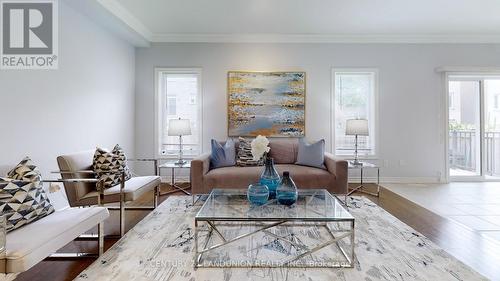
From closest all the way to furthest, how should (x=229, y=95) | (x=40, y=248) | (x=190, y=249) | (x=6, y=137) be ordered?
(x=40, y=248) < (x=190, y=249) < (x=6, y=137) < (x=229, y=95)

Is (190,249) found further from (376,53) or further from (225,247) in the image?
(376,53)

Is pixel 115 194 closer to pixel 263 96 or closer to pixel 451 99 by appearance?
pixel 263 96

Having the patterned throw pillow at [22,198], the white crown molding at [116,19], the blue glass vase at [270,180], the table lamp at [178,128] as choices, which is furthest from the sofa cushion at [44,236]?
the white crown molding at [116,19]

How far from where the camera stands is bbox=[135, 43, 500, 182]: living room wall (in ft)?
16.3

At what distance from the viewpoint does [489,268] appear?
209cm

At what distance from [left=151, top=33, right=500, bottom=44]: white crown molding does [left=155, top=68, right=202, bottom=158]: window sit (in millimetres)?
608

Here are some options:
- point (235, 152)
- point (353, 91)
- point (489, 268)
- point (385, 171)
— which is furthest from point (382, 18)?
point (489, 268)

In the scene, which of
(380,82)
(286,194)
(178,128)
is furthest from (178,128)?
(380,82)

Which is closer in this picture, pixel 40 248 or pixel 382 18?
pixel 40 248

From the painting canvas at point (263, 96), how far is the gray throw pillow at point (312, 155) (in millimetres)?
935

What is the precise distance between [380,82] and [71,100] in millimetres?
4888

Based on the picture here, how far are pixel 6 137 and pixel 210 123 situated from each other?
2.92 metres

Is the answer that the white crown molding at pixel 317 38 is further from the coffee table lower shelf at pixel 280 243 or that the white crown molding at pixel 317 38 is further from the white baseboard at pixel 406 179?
the coffee table lower shelf at pixel 280 243
